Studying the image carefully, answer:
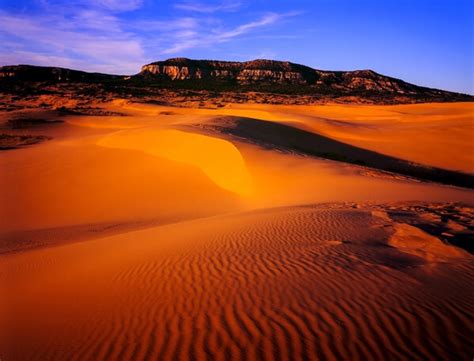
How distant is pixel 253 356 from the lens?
3393mm

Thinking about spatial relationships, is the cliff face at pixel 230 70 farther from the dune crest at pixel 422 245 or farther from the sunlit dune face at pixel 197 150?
the dune crest at pixel 422 245

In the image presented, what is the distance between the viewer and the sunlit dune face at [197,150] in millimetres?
13515

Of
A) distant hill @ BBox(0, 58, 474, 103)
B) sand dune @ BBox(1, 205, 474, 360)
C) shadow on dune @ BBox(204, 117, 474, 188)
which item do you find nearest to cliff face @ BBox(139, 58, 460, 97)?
distant hill @ BBox(0, 58, 474, 103)

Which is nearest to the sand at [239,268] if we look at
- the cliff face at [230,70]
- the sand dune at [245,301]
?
the sand dune at [245,301]

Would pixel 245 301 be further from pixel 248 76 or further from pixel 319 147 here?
pixel 248 76

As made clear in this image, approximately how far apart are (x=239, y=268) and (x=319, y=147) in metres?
19.0

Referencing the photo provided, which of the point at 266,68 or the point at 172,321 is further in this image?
the point at 266,68

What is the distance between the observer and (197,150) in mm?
16703

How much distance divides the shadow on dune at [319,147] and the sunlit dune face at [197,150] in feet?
8.80

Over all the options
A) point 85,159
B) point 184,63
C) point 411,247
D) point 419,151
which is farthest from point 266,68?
point 411,247

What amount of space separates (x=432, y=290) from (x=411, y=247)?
157 centimetres

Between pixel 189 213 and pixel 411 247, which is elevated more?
pixel 411 247

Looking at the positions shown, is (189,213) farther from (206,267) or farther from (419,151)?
(419,151)

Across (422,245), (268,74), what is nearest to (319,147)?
(422,245)
